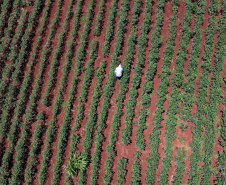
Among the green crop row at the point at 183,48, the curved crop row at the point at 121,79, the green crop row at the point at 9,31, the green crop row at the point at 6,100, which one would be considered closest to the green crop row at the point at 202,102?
the green crop row at the point at 183,48

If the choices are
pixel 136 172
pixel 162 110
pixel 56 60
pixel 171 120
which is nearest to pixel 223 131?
pixel 171 120

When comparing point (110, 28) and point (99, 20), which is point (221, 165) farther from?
point (99, 20)

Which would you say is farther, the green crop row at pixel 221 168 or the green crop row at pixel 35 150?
the green crop row at pixel 35 150

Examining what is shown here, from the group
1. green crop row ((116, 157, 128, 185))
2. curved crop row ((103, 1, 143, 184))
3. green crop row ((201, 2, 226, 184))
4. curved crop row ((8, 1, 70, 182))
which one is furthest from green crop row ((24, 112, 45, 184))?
green crop row ((201, 2, 226, 184))

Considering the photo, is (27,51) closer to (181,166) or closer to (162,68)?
(162,68)

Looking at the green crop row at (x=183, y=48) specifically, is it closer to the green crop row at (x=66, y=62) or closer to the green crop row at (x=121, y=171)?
the green crop row at (x=121, y=171)
